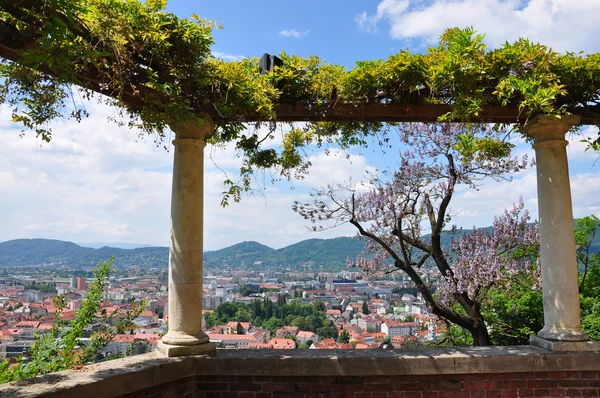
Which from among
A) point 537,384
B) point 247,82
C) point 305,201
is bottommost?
point 537,384

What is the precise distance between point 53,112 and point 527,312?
762 cm

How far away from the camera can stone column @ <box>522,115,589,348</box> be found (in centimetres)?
431

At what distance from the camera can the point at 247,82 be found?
3.94 m

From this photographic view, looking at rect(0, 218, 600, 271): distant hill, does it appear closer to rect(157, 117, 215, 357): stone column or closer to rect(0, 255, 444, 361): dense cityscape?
rect(0, 255, 444, 361): dense cityscape

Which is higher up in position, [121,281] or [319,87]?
[319,87]

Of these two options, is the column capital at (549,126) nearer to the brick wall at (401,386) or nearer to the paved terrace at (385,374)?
the paved terrace at (385,374)

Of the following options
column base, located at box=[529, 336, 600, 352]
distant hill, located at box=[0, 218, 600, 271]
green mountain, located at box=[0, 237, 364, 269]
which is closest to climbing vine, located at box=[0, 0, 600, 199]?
column base, located at box=[529, 336, 600, 352]

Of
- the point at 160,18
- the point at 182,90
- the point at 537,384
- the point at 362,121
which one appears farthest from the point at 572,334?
the point at 160,18

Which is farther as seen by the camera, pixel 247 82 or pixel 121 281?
pixel 121 281

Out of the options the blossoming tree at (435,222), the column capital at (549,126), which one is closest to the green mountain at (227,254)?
the blossoming tree at (435,222)

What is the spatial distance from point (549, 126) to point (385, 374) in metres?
2.84

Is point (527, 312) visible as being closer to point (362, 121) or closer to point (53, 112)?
point (362, 121)

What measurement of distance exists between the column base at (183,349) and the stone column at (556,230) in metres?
3.20

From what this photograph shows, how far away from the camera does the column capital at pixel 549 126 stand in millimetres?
4363
